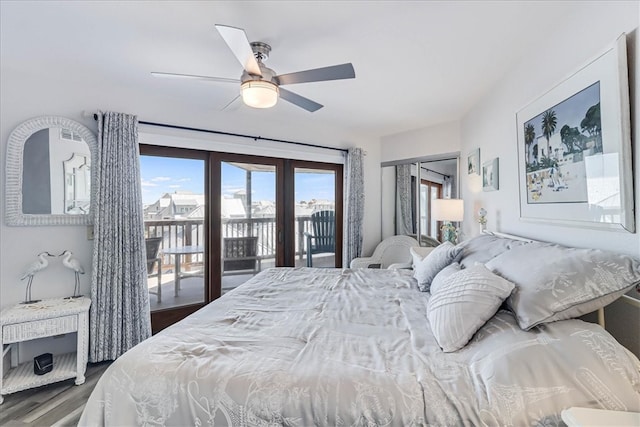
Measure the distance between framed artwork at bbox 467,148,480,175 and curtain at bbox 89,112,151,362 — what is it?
3.40 meters

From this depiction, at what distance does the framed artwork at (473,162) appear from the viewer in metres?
2.99

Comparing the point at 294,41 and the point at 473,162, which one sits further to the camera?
the point at 473,162

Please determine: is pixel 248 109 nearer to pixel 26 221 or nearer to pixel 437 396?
pixel 26 221

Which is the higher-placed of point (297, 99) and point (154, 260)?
point (297, 99)

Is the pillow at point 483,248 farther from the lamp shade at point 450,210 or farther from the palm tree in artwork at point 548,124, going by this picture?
the lamp shade at point 450,210

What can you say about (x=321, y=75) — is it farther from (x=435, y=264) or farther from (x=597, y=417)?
(x=597, y=417)

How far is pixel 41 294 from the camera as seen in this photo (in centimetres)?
246

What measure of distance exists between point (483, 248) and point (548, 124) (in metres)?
0.82

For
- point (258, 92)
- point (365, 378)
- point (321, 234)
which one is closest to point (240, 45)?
point (258, 92)

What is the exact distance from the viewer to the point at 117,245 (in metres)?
2.55

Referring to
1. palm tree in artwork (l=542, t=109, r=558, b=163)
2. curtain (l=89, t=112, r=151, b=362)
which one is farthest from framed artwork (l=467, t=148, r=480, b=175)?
curtain (l=89, t=112, r=151, b=362)

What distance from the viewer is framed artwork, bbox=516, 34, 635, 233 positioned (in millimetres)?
1137

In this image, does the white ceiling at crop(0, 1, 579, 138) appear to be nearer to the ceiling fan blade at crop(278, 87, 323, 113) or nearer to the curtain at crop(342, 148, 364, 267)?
the ceiling fan blade at crop(278, 87, 323, 113)

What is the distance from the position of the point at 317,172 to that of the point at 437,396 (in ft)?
11.0
